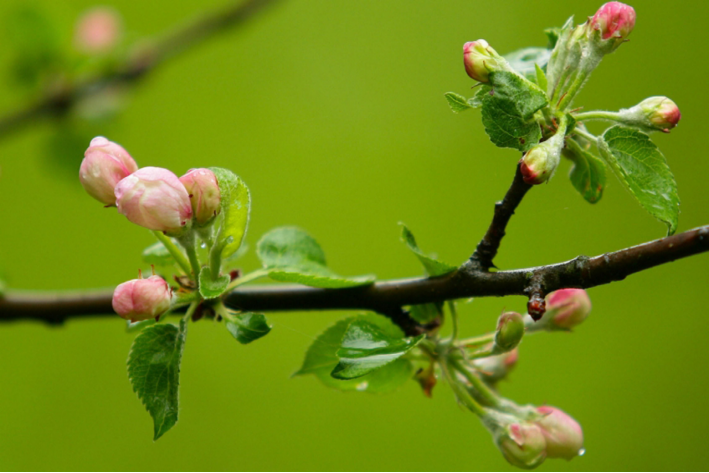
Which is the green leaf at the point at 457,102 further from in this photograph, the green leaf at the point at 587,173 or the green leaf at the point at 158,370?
the green leaf at the point at 158,370

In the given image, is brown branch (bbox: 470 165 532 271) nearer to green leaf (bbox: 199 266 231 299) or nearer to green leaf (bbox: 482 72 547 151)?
green leaf (bbox: 482 72 547 151)

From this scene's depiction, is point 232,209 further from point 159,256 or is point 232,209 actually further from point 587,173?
point 587,173

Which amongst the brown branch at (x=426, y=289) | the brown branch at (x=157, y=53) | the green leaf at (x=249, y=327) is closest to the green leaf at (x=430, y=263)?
the brown branch at (x=426, y=289)

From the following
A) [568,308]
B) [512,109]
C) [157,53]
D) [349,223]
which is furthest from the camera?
[349,223]

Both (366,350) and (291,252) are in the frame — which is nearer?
(366,350)

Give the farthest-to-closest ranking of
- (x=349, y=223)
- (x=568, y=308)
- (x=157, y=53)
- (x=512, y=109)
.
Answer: (x=349, y=223) → (x=157, y=53) → (x=568, y=308) → (x=512, y=109)

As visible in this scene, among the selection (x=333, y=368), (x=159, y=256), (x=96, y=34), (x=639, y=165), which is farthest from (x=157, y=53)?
(x=639, y=165)
